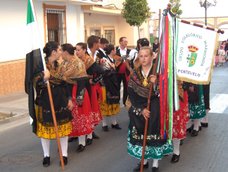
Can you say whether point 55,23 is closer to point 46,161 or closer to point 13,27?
point 13,27

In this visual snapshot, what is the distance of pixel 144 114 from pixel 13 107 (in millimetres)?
6749

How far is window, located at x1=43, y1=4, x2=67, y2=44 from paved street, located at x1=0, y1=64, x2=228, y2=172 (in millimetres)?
8622

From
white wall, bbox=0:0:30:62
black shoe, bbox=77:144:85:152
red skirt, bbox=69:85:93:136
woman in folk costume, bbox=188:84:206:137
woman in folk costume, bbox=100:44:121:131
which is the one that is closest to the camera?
red skirt, bbox=69:85:93:136

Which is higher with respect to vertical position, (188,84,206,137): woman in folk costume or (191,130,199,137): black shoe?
(188,84,206,137): woman in folk costume

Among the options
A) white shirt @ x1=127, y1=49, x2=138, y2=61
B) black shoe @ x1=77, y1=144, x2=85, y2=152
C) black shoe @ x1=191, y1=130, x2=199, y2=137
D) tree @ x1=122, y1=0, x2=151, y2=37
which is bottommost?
black shoe @ x1=77, y1=144, x2=85, y2=152

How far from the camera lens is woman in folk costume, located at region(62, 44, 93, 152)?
5836 mm

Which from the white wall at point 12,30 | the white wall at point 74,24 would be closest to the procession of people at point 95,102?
the white wall at point 12,30

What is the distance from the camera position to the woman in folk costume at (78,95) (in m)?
5.84

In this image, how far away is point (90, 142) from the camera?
6887 millimetres

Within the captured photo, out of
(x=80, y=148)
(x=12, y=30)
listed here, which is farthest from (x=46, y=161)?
(x=12, y=30)

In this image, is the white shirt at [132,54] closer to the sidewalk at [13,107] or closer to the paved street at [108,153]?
the paved street at [108,153]

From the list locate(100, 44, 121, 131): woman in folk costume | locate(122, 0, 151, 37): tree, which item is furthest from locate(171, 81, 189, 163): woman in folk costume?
locate(122, 0, 151, 37): tree

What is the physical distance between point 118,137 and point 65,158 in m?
1.76

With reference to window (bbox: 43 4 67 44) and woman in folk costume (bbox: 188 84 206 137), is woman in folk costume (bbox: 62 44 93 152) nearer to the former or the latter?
woman in folk costume (bbox: 188 84 206 137)
